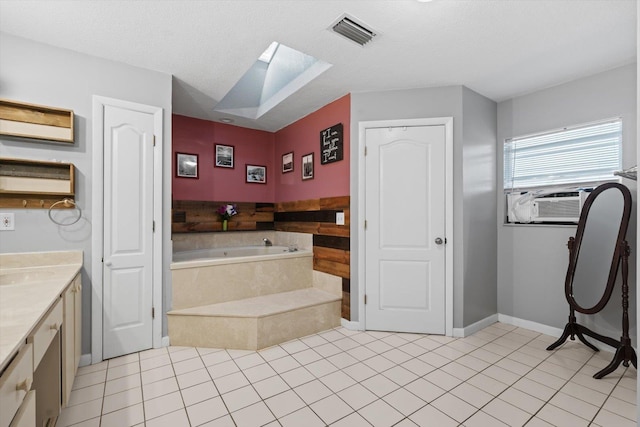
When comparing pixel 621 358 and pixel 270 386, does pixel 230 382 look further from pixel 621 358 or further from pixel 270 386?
pixel 621 358

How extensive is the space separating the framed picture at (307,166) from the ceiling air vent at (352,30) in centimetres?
169

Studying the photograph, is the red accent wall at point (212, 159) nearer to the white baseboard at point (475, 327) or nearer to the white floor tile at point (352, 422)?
the white baseboard at point (475, 327)

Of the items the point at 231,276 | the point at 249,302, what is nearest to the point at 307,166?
the point at 231,276

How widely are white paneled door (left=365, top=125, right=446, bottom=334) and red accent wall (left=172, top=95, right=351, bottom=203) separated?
1.23 ft

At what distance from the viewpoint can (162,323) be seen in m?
2.64

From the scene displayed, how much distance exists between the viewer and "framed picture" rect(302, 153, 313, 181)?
374 centimetres

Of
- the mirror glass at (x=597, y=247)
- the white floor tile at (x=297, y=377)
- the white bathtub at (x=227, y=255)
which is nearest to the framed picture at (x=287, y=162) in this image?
the white bathtub at (x=227, y=255)

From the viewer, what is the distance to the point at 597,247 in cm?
261

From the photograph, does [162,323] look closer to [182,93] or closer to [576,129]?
[182,93]

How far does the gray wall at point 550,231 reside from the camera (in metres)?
2.50

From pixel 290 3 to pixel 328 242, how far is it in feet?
7.44

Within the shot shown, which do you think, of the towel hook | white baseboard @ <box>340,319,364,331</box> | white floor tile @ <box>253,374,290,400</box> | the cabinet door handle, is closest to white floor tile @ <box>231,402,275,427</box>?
white floor tile @ <box>253,374,290,400</box>

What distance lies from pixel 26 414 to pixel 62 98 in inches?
86.7

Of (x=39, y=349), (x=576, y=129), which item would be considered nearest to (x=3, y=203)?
(x=39, y=349)
